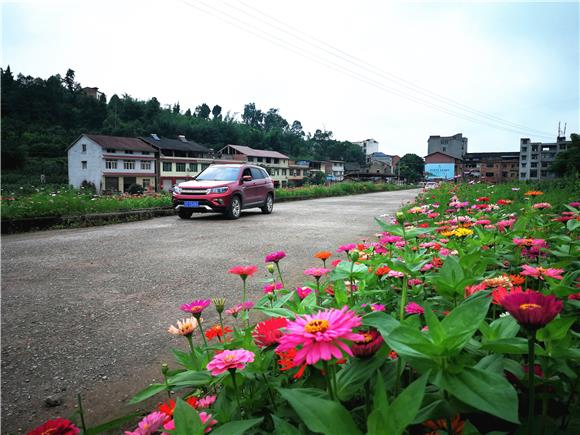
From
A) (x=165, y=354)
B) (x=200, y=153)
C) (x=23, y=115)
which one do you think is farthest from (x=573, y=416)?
(x=23, y=115)

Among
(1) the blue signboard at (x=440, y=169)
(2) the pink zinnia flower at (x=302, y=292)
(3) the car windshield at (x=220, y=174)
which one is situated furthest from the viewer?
(1) the blue signboard at (x=440, y=169)

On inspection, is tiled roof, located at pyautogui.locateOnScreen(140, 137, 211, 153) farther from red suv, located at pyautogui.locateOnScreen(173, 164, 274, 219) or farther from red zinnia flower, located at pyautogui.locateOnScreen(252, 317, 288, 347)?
red zinnia flower, located at pyautogui.locateOnScreen(252, 317, 288, 347)

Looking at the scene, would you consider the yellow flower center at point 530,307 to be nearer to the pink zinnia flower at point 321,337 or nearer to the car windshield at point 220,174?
the pink zinnia flower at point 321,337

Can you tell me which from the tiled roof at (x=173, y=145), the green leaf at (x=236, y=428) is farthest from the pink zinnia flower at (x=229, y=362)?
the tiled roof at (x=173, y=145)

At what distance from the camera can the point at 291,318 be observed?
1.22 meters

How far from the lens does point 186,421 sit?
776mm

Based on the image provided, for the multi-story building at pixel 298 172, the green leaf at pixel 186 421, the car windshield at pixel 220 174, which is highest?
the multi-story building at pixel 298 172

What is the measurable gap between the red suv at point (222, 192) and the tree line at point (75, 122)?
44.7 m

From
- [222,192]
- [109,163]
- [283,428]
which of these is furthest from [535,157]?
[283,428]

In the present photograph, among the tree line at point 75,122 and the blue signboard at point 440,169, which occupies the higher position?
the tree line at point 75,122

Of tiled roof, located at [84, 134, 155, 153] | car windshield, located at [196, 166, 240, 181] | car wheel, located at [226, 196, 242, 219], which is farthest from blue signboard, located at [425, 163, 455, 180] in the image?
car wheel, located at [226, 196, 242, 219]

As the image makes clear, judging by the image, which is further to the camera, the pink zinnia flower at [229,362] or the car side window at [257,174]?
the car side window at [257,174]

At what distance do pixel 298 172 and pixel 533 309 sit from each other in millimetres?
71330

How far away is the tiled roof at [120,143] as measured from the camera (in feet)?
143
